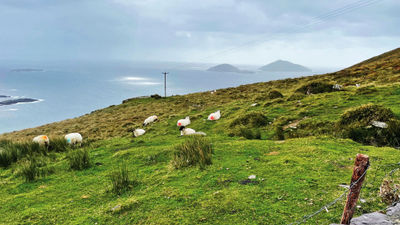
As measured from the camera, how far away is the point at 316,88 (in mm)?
18609

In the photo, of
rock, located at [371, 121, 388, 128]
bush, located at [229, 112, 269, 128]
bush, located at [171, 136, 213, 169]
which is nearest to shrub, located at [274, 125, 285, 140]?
bush, located at [229, 112, 269, 128]

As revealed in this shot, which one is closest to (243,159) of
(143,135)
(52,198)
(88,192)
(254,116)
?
(88,192)

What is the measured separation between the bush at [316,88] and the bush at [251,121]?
8597 mm

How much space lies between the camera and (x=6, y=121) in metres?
130

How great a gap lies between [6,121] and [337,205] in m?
169

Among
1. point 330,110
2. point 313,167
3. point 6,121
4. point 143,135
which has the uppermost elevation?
point 330,110

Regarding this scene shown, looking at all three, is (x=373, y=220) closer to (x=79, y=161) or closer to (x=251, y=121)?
(x=79, y=161)

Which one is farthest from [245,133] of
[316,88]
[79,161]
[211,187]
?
[316,88]

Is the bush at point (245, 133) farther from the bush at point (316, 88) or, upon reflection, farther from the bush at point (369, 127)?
the bush at point (316, 88)

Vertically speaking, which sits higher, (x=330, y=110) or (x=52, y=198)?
(x=330, y=110)

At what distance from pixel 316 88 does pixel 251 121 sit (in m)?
9.54

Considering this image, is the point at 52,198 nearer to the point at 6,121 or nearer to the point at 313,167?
the point at 313,167

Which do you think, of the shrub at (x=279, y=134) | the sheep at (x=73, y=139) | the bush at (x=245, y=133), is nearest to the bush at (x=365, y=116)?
the shrub at (x=279, y=134)

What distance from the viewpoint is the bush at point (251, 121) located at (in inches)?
475
